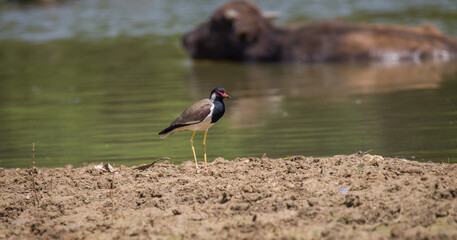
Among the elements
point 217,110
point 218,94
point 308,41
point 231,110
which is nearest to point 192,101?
point 231,110

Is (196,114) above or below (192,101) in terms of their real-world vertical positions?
above

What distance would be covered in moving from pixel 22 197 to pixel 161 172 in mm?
1349

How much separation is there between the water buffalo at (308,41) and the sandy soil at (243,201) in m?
10.4

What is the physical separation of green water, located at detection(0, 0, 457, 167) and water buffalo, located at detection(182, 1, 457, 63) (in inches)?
26.5

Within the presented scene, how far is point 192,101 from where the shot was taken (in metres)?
12.3

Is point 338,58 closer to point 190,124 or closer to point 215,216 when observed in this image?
point 190,124

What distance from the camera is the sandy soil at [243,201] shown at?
17.6 ft

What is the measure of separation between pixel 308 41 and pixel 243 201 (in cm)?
1246

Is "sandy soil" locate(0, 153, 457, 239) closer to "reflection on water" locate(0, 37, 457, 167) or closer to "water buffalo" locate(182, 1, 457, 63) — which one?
"reflection on water" locate(0, 37, 457, 167)

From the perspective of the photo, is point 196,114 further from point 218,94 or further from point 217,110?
point 218,94

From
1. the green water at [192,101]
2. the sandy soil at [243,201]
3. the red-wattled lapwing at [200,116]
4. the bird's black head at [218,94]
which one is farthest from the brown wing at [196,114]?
the green water at [192,101]

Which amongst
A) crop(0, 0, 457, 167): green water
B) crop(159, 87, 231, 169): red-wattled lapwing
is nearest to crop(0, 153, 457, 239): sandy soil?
crop(159, 87, 231, 169): red-wattled lapwing

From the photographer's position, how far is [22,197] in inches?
258

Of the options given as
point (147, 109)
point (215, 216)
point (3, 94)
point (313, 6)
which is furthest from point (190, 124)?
point (313, 6)
